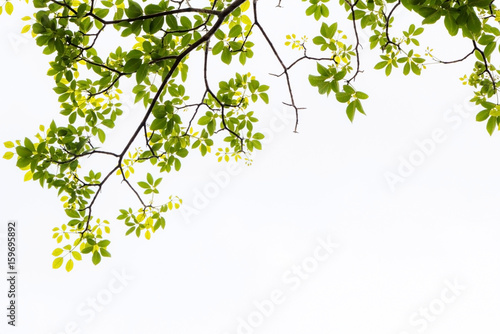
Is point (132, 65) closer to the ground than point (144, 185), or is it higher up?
higher up

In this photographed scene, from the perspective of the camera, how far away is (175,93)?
3.23 metres

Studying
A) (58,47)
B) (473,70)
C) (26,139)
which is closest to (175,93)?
(58,47)

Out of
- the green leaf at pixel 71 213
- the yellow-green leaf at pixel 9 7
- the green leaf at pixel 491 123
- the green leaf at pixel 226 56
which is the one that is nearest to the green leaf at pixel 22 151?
the green leaf at pixel 71 213

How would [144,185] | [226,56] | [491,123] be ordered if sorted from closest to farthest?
[491,123] → [226,56] → [144,185]

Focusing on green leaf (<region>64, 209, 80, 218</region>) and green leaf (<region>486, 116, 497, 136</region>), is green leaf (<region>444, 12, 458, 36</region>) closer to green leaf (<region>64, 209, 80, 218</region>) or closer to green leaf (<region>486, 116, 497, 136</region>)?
green leaf (<region>486, 116, 497, 136</region>)

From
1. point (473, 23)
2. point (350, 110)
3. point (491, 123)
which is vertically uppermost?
point (350, 110)

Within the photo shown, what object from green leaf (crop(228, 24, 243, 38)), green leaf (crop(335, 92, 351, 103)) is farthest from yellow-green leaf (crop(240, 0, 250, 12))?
green leaf (crop(335, 92, 351, 103))

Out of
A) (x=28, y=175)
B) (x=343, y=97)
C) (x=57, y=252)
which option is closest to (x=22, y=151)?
(x=28, y=175)

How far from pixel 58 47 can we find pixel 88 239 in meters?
1.53

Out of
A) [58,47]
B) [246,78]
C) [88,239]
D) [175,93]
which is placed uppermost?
[58,47]

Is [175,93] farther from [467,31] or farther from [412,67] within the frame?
[467,31]

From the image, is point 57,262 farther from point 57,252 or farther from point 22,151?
point 22,151

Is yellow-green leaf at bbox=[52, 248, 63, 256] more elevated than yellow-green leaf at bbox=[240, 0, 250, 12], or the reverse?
yellow-green leaf at bbox=[240, 0, 250, 12]

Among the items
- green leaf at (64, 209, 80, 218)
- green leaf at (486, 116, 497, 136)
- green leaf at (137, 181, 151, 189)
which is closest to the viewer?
green leaf at (486, 116, 497, 136)
